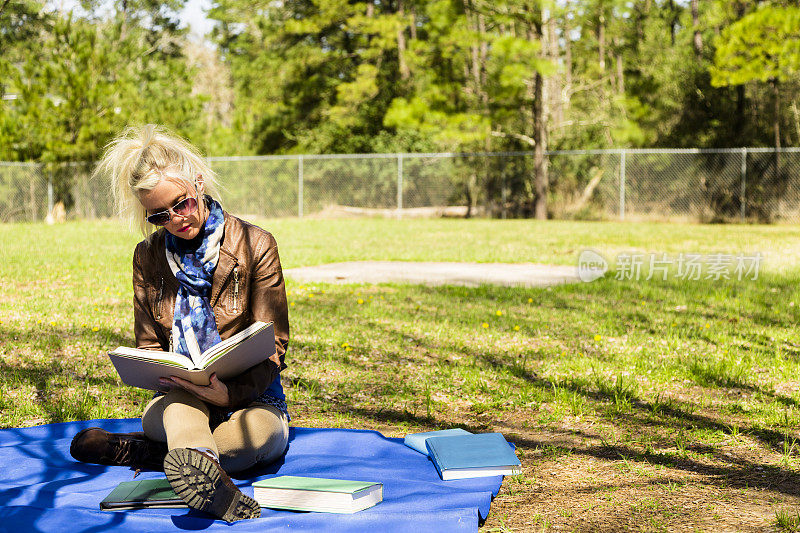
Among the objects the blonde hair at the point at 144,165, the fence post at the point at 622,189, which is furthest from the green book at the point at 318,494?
the fence post at the point at 622,189

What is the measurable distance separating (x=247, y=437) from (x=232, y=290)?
0.56 meters

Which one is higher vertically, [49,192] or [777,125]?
[777,125]

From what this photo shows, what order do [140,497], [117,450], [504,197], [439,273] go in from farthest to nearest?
[504,197] → [439,273] → [117,450] → [140,497]

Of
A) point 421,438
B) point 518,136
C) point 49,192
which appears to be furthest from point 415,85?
point 421,438

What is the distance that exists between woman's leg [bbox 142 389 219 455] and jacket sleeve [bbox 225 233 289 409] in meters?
0.15

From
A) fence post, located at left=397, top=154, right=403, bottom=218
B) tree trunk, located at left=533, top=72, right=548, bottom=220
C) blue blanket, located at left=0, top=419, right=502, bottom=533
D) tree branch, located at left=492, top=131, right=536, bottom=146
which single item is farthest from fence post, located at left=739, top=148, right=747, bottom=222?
blue blanket, located at left=0, top=419, right=502, bottom=533

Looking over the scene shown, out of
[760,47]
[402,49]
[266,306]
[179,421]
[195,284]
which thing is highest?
[402,49]

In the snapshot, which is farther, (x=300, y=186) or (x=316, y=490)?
(x=300, y=186)

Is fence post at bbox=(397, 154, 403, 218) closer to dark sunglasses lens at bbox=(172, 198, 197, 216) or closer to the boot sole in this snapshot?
dark sunglasses lens at bbox=(172, 198, 197, 216)

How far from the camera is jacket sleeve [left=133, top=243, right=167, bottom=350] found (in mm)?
3125

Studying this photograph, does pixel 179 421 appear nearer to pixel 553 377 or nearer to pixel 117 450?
pixel 117 450

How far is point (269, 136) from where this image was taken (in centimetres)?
3084

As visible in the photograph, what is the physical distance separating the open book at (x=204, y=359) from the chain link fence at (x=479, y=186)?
17229 mm

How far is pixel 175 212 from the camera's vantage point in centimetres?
284
